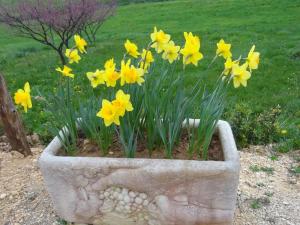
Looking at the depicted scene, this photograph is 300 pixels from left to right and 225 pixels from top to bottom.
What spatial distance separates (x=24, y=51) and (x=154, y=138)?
33.6 ft

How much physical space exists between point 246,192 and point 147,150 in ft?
3.00

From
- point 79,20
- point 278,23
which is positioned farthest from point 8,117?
point 278,23

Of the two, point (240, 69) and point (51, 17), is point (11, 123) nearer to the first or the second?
point (240, 69)

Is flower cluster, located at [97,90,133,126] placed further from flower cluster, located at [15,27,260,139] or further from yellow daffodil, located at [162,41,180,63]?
yellow daffodil, located at [162,41,180,63]

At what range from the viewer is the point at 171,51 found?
2846 mm

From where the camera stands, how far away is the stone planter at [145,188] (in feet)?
8.28

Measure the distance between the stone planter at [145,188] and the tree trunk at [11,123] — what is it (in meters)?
1.18

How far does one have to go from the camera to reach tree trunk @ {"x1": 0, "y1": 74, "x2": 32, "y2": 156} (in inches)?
150

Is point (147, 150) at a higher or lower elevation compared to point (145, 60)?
lower

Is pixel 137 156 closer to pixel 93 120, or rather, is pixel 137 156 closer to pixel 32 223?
pixel 93 120

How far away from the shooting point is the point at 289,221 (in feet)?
9.93

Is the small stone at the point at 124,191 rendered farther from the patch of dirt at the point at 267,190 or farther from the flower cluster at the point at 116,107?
the patch of dirt at the point at 267,190

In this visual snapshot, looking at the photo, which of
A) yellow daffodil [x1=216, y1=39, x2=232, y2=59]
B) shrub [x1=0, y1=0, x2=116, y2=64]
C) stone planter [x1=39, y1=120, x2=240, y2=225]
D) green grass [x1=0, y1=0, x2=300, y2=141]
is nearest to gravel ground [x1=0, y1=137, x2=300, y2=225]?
stone planter [x1=39, y1=120, x2=240, y2=225]

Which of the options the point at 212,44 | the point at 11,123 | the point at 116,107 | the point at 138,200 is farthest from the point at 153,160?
the point at 212,44
